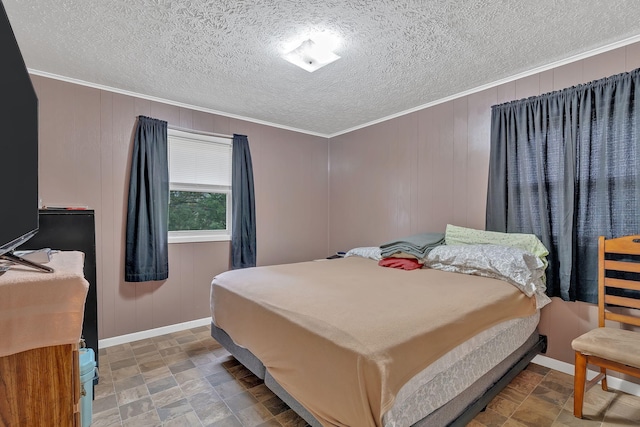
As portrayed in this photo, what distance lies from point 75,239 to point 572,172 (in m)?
3.79

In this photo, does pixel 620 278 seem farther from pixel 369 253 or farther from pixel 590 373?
pixel 369 253

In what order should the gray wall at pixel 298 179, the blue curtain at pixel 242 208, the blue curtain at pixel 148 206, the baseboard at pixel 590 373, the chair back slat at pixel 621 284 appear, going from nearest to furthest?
1. the chair back slat at pixel 621 284
2. the baseboard at pixel 590 373
3. the gray wall at pixel 298 179
4. the blue curtain at pixel 148 206
5. the blue curtain at pixel 242 208

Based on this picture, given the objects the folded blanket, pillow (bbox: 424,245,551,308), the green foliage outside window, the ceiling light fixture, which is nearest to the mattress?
pillow (bbox: 424,245,551,308)

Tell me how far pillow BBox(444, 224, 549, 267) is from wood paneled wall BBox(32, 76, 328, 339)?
7.43ft

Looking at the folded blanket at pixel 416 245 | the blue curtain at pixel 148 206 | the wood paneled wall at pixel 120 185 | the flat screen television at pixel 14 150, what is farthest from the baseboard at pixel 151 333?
the folded blanket at pixel 416 245

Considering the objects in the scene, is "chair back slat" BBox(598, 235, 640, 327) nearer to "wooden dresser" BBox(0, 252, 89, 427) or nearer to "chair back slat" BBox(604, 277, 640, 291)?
"chair back slat" BBox(604, 277, 640, 291)

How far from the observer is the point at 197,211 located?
3.61 metres

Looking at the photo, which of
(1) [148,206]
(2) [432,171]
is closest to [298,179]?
(2) [432,171]

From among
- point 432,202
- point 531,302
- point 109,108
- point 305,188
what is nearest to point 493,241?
point 531,302

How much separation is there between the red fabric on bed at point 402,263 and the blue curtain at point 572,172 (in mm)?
824

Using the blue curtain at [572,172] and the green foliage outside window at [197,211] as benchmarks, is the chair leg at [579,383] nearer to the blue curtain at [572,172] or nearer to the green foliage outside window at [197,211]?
the blue curtain at [572,172]

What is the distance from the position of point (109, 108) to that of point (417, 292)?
3.29m

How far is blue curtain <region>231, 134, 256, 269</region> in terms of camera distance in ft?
12.1

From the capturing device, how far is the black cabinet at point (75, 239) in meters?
2.04
